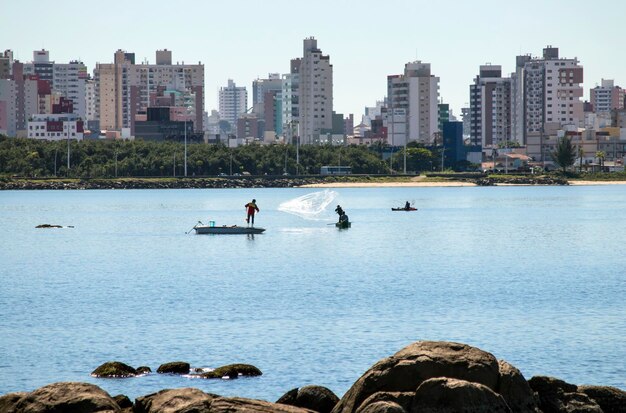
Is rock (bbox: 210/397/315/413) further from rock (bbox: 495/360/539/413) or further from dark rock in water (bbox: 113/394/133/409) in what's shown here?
rock (bbox: 495/360/539/413)

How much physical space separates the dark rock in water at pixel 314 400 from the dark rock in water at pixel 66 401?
4064 mm

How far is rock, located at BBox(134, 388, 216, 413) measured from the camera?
25250 mm

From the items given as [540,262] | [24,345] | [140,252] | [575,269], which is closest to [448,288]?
[575,269]

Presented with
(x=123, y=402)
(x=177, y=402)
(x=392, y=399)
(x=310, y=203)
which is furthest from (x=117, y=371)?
(x=310, y=203)

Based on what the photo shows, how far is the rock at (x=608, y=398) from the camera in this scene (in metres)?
28.3

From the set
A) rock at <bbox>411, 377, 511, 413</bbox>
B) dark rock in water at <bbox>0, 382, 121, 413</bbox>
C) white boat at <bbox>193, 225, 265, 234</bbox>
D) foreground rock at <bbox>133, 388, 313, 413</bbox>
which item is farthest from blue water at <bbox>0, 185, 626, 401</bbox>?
rock at <bbox>411, 377, 511, 413</bbox>

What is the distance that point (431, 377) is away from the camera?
25.8 m

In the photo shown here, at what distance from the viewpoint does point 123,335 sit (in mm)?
44688

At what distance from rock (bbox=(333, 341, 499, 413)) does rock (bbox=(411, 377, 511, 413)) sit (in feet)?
2.25

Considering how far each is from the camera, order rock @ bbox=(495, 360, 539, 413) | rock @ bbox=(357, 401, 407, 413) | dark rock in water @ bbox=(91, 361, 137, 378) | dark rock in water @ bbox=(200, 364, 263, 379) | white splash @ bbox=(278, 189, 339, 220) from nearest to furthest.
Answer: rock @ bbox=(357, 401, 407, 413) → rock @ bbox=(495, 360, 539, 413) → dark rock in water @ bbox=(200, 364, 263, 379) → dark rock in water @ bbox=(91, 361, 137, 378) → white splash @ bbox=(278, 189, 339, 220)

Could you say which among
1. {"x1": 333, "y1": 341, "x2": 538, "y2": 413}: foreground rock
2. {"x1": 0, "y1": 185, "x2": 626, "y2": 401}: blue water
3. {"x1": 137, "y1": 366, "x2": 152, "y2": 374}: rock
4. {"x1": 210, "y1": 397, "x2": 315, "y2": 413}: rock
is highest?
{"x1": 333, "y1": 341, "x2": 538, "y2": 413}: foreground rock

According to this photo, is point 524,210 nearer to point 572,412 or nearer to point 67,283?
point 67,283

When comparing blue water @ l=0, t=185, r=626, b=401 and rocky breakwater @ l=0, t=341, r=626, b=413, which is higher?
rocky breakwater @ l=0, t=341, r=626, b=413

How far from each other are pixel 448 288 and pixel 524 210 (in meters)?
104
